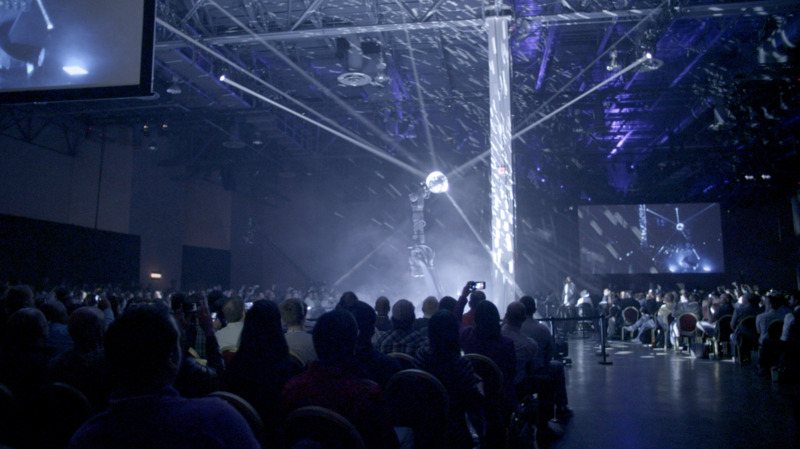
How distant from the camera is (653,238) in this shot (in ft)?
57.3

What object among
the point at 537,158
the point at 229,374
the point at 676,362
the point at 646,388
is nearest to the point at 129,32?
the point at 229,374

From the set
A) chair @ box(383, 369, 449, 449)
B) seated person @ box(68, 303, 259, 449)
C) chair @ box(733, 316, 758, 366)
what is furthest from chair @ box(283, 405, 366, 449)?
chair @ box(733, 316, 758, 366)

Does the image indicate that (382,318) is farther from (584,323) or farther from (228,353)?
(584,323)

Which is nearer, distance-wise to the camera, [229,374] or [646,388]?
[229,374]

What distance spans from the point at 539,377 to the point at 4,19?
5.91 m

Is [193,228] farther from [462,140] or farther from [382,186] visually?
[462,140]

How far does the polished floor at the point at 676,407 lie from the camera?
422 cm

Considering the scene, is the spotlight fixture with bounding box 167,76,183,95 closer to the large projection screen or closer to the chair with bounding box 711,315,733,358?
the large projection screen

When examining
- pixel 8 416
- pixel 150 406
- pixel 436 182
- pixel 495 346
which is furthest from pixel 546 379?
pixel 436 182

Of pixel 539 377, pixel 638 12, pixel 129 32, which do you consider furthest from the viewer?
pixel 638 12

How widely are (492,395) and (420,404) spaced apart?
0.83m

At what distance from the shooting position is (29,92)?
518 cm

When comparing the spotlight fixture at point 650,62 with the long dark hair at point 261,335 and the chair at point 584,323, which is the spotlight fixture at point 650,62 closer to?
the chair at point 584,323

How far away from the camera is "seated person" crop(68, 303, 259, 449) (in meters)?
1.17
